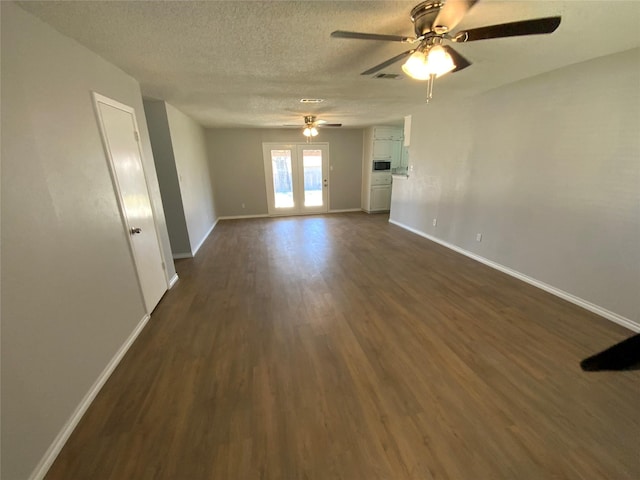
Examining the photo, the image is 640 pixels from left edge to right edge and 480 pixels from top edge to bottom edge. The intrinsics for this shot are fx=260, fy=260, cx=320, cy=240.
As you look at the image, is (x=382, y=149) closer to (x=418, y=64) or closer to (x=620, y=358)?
(x=418, y=64)

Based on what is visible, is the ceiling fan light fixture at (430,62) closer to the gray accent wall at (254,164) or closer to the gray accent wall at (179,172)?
the gray accent wall at (179,172)

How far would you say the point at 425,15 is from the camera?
1376 millimetres

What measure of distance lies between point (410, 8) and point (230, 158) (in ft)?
19.4

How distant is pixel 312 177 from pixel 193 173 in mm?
3234

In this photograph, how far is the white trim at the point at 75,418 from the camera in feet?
4.32

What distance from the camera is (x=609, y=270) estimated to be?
8.04 ft

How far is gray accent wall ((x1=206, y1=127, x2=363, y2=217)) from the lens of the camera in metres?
6.56

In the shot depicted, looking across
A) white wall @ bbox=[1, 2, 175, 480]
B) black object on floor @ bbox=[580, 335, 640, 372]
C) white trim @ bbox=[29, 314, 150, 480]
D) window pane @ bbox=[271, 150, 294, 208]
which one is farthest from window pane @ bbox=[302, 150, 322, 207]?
black object on floor @ bbox=[580, 335, 640, 372]

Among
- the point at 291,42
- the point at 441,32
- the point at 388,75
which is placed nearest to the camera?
the point at 441,32

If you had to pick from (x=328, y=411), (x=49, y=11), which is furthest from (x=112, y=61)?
(x=328, y=411)

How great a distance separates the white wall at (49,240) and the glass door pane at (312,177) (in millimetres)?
5226

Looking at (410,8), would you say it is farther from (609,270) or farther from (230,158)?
(230,158)

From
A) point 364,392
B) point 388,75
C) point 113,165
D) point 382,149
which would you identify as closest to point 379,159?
point 382,149

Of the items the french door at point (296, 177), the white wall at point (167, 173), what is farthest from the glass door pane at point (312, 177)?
the white wall at point (167, 173)
